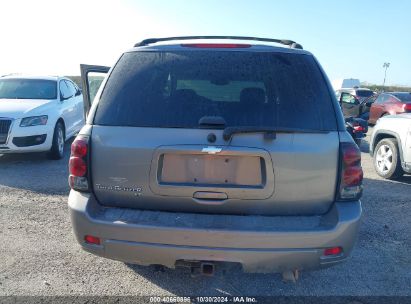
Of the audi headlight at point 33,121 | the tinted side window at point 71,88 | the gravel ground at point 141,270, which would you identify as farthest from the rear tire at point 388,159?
the tinted side window at point 71,88

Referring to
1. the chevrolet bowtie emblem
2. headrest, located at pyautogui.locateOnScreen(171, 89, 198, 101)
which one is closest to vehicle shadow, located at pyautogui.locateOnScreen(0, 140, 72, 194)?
headrest, located at pyautogui.locateOnScreen(171, 89, 198, 101)

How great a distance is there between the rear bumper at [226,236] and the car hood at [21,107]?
5331 mm

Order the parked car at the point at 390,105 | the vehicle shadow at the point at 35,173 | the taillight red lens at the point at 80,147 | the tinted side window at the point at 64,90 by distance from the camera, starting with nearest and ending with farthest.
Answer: the taillight red lens at the point at 80,147 → the vehicle shadow at the point at 35,173 → the tinted side window at the point at 64,90 → the parked car at the point at 390,105

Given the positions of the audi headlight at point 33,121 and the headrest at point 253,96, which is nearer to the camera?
the headrest at point 253,96

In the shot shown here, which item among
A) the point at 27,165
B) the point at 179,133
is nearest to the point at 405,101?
the point at 27,165

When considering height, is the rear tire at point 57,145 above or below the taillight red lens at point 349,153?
below

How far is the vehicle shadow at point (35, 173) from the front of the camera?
5.90 m

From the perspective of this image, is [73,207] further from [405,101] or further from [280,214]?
[405,101]

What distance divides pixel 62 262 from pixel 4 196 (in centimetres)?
250

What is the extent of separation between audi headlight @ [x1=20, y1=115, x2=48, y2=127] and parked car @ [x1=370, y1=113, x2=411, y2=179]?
6.52 metres

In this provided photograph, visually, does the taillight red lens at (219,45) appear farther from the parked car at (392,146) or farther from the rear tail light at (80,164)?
the parked car at (392,146)

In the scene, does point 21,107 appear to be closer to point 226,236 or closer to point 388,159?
point 226,236

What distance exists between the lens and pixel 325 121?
2.66 metres

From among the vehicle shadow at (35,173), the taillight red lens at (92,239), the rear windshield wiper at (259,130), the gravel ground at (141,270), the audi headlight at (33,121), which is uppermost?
the rear windshield wiper at (259,130)
